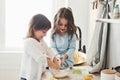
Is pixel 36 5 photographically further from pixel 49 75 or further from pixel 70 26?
pixel 49 75

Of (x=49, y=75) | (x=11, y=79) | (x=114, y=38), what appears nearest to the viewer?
(x=49, y=75)

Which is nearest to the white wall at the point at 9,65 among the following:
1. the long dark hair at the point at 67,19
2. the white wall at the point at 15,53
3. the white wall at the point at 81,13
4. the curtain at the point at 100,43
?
the white wall at the point at 15,53

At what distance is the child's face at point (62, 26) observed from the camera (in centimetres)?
182

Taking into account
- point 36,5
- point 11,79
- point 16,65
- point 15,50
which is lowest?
point 11,79

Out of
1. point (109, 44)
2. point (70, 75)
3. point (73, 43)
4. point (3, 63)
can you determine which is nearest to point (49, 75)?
point (70, 75)

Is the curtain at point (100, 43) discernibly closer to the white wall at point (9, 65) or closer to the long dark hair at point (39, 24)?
the long dark hair at point (39, 24)

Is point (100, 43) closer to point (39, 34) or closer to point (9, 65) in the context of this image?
point (39, 34)

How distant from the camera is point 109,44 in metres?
1.81

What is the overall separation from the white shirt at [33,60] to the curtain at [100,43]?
0.41m

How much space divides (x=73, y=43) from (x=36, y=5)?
47.8 inches

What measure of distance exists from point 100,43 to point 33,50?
0.58 meters

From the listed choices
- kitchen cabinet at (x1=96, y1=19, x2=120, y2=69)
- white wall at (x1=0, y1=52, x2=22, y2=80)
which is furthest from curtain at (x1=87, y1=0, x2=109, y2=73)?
white wall at (x1=0, y1=52, x2=22, y2=80)

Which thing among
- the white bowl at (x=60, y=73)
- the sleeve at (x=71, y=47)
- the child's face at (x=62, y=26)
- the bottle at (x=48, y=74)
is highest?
the child's face at (x=62, y=26)

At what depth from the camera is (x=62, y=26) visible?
1843mm
